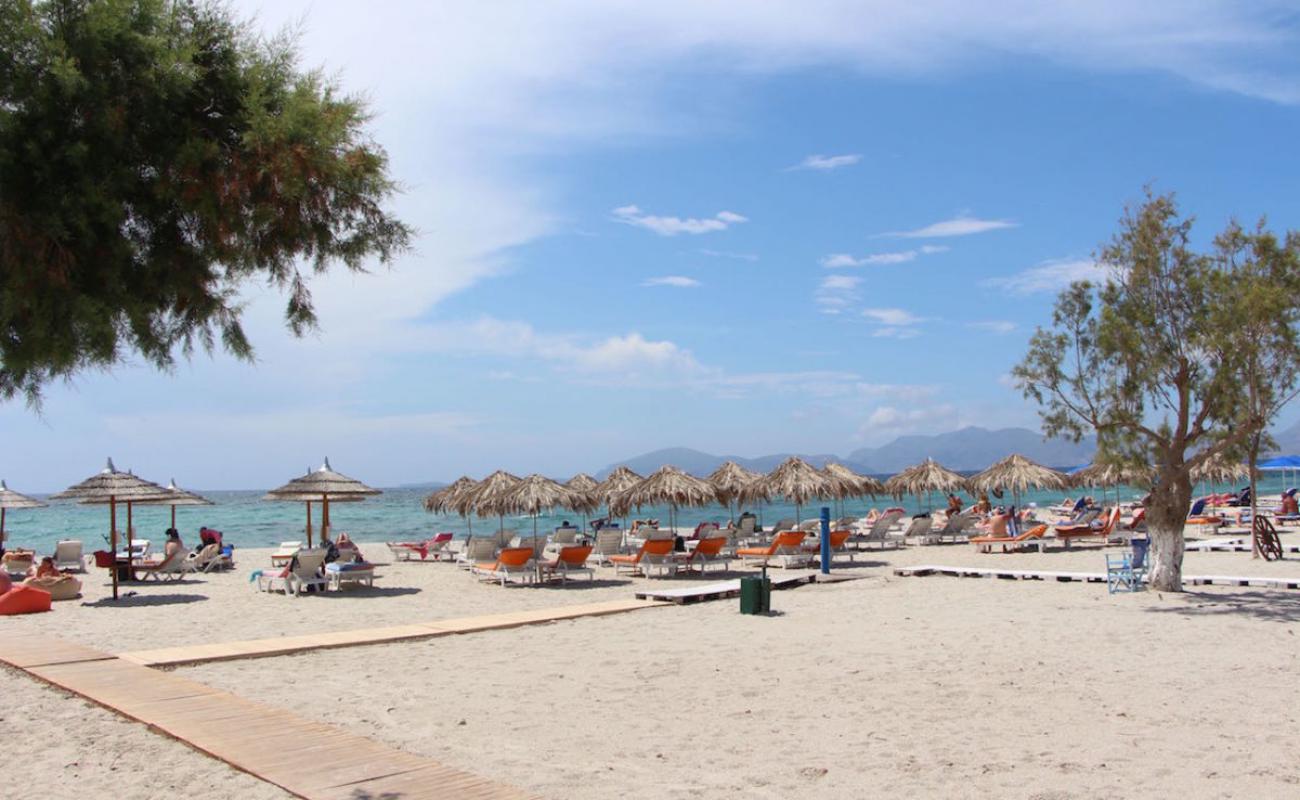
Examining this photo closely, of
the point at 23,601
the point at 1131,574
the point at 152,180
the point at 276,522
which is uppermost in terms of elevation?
the point at 152,180

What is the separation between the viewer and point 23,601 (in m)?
13.4

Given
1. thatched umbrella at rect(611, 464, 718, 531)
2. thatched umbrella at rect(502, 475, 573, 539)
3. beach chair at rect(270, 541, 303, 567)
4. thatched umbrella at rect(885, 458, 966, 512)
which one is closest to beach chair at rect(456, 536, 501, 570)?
thatched umbrella at rect(502, 475, 573, 539)

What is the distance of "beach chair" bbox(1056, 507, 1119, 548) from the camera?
2236 cm

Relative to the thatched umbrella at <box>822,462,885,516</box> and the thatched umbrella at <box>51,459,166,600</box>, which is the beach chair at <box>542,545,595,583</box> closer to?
the thatched umbrella at <box>51,459,166,600</box>

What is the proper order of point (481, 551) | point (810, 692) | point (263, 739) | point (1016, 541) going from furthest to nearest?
1. point (1016, 541)
2. point (481, 551)
3. point (810, 692)
4. point (263, 739)

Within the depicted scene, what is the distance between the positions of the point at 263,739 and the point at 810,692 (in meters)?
4.07

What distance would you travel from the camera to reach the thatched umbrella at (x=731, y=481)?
23.6m

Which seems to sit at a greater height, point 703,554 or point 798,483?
point 798,483

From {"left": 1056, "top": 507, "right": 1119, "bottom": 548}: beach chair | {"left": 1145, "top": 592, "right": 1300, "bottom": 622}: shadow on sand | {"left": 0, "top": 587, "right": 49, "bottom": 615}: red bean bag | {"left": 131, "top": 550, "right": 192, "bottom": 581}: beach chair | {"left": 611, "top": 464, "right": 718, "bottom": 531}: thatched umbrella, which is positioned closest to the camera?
{"left": 1145, "top": 592, "right": 1300, "bottom": 622}: shadow on sand

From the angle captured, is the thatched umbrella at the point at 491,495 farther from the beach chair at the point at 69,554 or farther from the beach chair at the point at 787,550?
the beach chair at the point at 69,554

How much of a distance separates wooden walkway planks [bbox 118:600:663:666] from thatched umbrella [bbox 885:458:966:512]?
15.2 metres

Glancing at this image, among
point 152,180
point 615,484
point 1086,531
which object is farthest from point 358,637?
point 1086,531

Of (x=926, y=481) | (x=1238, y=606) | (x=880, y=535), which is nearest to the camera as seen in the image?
(x=1238, y=606)

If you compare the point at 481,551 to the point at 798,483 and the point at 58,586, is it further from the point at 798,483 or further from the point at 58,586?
the point at 798,483
